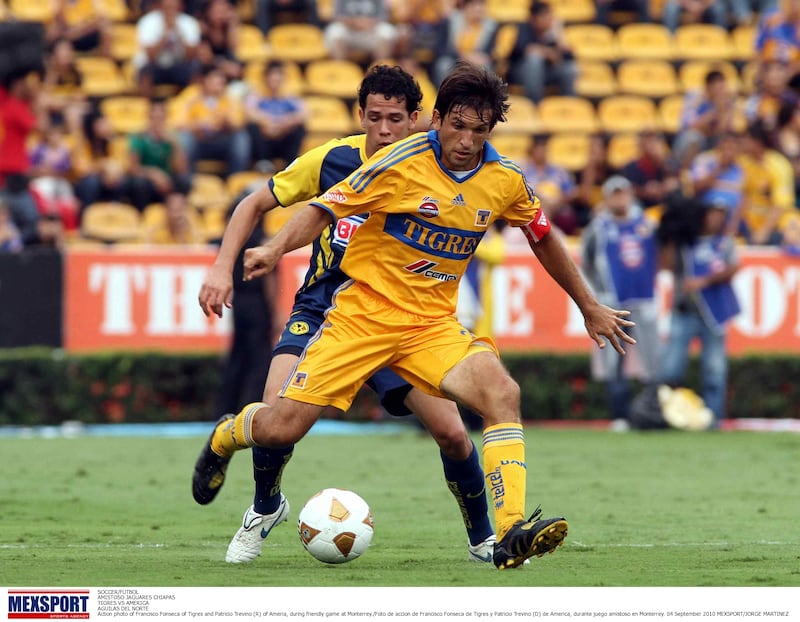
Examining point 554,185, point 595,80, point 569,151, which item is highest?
point 595,80

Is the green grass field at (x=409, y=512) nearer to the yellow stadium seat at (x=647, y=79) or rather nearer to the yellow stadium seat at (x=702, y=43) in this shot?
the yellow stadium seat at (x=647, y=79)

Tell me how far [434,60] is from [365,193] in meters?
14.7

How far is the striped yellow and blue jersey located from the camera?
312 inches

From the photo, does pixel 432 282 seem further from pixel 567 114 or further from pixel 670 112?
pixel 670 112

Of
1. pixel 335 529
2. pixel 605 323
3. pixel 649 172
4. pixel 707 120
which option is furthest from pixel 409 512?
pixel 707 120

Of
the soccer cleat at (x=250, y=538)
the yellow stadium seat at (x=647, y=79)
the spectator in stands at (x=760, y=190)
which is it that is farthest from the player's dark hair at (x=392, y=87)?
the yellow stadium seat at (x=647, y=79)

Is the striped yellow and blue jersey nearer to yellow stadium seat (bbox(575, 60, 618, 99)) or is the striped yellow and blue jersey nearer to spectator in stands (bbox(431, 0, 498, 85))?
spectator in stands (bbox(431, 0, 498, 85))

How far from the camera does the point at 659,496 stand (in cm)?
1123

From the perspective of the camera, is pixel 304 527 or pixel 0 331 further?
pixel 0 331

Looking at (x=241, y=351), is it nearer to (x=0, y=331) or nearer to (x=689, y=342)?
(x=0, y=331)

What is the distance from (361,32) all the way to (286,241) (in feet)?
49.8

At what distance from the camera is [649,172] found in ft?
65.9

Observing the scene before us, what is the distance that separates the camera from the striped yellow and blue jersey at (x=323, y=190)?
7930mm

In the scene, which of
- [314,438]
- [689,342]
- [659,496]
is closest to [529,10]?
[689,342]
